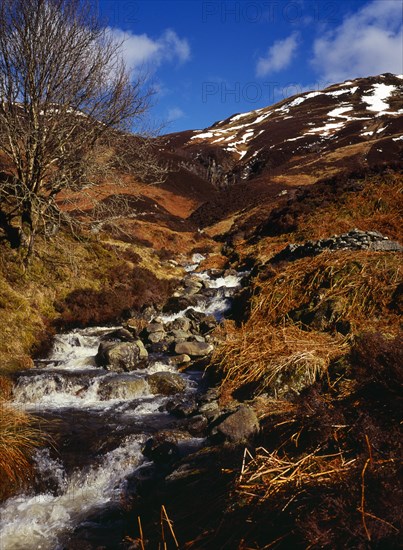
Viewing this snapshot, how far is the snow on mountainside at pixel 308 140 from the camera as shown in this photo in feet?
128

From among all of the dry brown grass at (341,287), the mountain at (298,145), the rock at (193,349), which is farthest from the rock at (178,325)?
the mountain at (298,145)

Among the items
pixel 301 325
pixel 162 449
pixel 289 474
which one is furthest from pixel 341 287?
pixel 289 474

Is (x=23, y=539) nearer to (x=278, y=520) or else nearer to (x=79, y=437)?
(x=79, y=437)

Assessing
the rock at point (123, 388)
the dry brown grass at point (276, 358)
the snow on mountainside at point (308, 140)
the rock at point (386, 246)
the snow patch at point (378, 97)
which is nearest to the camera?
the dry brown grass at point (276, 358)

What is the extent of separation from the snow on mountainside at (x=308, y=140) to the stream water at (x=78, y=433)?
25.1 m

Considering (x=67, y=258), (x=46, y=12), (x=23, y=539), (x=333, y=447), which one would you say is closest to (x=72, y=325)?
(x=67, y=258)

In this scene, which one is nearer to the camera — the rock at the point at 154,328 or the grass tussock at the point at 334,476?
the grass tussock at the point at 334,476

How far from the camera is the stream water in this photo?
4.43m

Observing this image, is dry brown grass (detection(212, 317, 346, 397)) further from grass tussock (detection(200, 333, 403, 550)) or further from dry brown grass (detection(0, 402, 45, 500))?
dry brown grass (detection(0, 402, 45, 500))

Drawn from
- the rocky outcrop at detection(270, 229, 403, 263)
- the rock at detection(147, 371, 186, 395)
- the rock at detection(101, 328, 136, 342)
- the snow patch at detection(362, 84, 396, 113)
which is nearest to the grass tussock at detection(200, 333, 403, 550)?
the rock at detection(147, 371, 186, 395)

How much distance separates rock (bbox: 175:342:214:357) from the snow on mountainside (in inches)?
914

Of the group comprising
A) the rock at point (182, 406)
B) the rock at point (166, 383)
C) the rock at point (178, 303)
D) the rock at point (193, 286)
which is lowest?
the rock at point (182, 406)

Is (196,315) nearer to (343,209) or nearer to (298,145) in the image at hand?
(343,209)

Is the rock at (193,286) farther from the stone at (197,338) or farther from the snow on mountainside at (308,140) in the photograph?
the snow on mountainside at (308,140)
